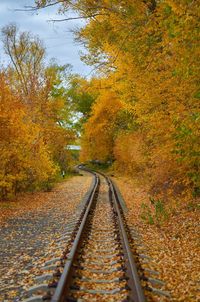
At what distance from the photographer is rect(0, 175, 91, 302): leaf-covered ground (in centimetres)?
764

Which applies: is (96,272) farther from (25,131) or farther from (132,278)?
(25,131)

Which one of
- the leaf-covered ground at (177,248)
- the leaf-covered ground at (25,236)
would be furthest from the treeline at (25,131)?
the leaf-covered ground at (177,248)

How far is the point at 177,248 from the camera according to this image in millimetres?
10367

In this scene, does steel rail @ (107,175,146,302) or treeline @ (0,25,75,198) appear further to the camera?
treeline @ (0,25,75,198)

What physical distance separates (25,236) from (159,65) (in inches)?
269

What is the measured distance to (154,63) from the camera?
14.0 meters

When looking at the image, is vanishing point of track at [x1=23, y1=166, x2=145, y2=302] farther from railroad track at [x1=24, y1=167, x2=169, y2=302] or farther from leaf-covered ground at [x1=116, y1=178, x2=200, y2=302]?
leaf-covered ground at [x1=116, y1=178, x2=200, y2=302]

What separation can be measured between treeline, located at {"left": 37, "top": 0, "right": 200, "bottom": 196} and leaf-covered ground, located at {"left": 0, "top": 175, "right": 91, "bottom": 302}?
4.30 metres

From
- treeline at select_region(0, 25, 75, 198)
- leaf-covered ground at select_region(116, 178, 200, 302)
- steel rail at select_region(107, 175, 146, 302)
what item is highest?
treeline at select_region(0, 25, 75, 198)

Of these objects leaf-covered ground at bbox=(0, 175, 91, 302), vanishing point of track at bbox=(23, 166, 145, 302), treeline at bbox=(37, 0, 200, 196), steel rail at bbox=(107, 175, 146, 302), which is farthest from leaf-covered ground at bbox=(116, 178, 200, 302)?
leaf-covered ground at bbox=(0, 175, 91, 302)

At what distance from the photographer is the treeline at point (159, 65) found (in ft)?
32.6

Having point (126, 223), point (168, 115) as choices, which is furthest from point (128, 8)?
point (126, 223)

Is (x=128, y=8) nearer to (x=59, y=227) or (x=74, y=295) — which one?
(x=59, y=227)

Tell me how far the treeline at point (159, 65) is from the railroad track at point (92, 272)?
3175 millimetres
